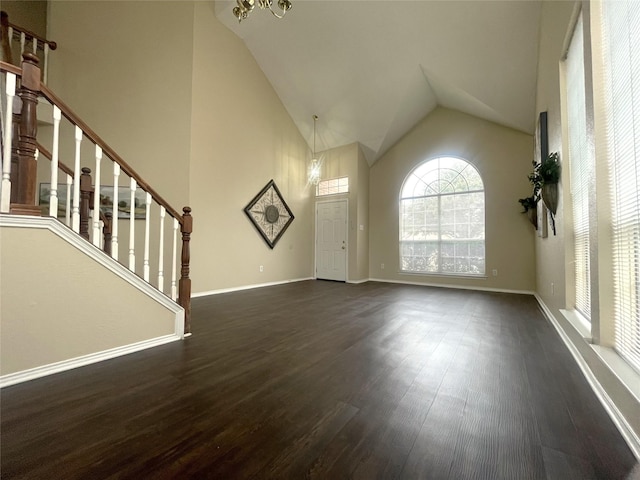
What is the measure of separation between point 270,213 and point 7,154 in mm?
4074

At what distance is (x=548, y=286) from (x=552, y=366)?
1915mm

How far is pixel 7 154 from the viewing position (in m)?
1.46

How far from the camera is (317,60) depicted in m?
4.83

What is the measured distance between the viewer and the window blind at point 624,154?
3.90 ft

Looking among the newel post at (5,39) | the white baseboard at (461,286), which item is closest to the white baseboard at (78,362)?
the newel post at (5,39)

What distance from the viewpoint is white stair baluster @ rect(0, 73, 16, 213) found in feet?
4.71

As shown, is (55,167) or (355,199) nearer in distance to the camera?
(55,167)

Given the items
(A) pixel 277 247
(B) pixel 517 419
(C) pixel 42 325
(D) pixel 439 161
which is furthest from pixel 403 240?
(C) pixel 42 325

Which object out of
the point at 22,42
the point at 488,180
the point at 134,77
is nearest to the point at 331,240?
the point at 488,180

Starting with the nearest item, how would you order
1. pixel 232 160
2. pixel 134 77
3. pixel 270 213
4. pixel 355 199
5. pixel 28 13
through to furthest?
pixel 134 77 < pixel 28 13 < pixel 232 160 < pixel 270 213 < pixel 355 199

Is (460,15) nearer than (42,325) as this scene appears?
No

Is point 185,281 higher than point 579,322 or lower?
higher

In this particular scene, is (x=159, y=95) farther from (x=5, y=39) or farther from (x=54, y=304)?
(x=54, y=304)

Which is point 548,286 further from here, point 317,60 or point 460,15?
point 317,60
